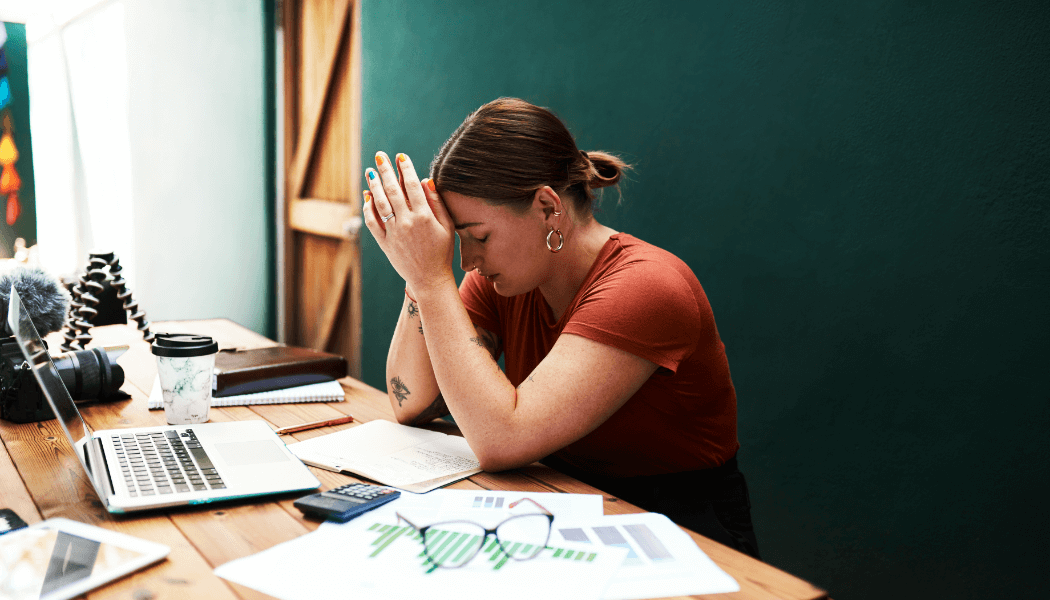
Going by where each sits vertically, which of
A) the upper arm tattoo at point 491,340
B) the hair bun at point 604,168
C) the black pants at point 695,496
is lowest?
the black pants at point 695,496

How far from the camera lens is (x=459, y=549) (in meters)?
0.81

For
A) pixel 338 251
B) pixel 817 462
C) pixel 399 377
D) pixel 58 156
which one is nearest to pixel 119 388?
pixel 399 377

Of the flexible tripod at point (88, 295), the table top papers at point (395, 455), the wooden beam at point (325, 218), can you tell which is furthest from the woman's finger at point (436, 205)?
the wooden beam at point (325, 218)

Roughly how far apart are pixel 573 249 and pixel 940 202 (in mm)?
791

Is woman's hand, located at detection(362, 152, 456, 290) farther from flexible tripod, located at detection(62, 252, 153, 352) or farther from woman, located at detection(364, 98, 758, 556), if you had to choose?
flexible tripod, located at detection(62, 252, 153, 352)

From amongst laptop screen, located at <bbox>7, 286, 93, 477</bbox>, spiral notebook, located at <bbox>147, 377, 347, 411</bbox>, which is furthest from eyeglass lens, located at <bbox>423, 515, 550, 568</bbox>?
spiral notebook, located at <bbox>147, 377, 347, 411</bbox>

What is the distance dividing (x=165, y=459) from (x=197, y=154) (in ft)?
11.7

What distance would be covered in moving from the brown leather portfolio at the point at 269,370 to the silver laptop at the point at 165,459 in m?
0.25

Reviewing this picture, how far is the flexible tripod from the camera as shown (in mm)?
1694

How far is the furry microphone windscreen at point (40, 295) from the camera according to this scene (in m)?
1.59

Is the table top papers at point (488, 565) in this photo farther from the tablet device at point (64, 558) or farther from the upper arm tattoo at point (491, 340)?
the upper arm tattoo at point (491, 340)

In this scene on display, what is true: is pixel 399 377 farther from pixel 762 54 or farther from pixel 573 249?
pixel 762 54

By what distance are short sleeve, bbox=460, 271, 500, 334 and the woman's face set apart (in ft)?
0.64

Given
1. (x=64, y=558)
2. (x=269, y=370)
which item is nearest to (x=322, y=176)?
(x=269, y=370)
